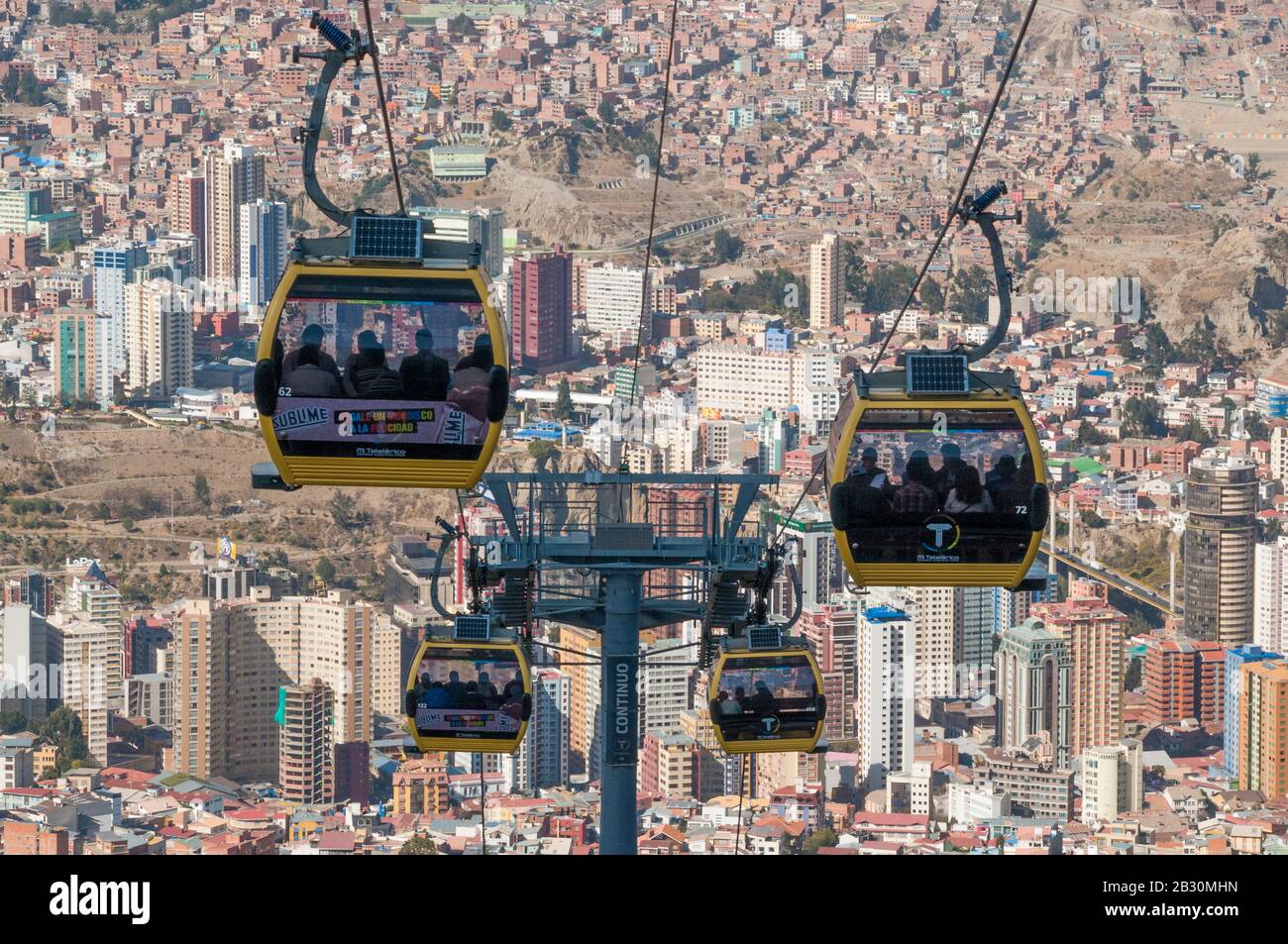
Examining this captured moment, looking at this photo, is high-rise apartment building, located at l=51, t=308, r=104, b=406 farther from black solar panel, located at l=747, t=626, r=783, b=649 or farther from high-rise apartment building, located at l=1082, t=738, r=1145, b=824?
black solar panel, located at l=747, t=626, r=783, b=649

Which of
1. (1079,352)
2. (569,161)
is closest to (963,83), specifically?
(569,161)

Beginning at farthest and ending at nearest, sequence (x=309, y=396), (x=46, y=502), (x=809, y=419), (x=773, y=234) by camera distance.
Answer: (x=773, y=234)
(x=809, y=419)
(x=46, y=502)
(x=309, y=396)

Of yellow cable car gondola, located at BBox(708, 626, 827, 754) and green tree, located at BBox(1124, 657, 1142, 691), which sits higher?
yellow cable car gondola, located at BBox(708, 626, 827, 754)

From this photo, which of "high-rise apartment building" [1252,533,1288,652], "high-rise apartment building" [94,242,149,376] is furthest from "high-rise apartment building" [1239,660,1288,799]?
"high-rise apartment building" [94,242,149,376]

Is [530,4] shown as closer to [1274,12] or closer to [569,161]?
[569,161]

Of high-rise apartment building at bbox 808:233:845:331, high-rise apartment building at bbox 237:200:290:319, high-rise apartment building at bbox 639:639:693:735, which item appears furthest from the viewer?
high-rise apartment building at bbox 237:200:290:319

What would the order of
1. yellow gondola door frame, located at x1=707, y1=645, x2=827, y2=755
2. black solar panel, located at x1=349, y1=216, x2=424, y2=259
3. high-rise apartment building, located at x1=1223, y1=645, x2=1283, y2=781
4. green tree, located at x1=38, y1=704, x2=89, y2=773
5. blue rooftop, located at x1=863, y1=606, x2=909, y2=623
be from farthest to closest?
blue rooftop, located at x1=863, y1=606, x2=909, y2=623 → high-rise apartment building, located at x1=1223, y1=645, x2=1283, y2=781 → green tree, located at x1=38, y1=704, x2=89, y2=773 → yellow gondola door frame, located at x1=707, y1=645, x2=827, y2=755 → black solar panel, located at x1=349, y1=216, x2=424, y2=259

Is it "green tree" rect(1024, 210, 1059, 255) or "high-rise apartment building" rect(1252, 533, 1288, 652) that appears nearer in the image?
"high-rise apartment building" rect(1252, 533, 1288, 652)
